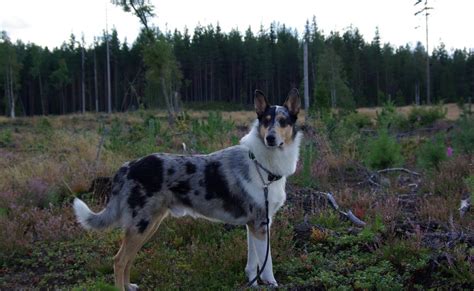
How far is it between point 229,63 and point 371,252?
71804 mm

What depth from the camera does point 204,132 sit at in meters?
11.8

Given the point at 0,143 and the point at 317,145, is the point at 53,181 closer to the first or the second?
the point at 317,145

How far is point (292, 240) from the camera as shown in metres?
5.79

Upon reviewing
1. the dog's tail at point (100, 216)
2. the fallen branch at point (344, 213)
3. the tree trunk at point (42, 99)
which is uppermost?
the tree trunk at point (42, 99)

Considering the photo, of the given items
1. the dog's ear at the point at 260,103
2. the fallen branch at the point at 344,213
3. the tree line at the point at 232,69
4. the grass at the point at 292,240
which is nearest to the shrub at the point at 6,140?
the grass at the point at 292,240

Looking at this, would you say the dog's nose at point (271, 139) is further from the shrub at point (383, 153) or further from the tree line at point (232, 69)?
the tree line at point (232, 69)

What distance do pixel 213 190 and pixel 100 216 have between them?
3.94ft

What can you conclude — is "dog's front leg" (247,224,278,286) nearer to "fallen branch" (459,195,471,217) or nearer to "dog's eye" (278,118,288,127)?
"dog's eye" (278,118,288,127)

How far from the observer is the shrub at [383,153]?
8680 mm

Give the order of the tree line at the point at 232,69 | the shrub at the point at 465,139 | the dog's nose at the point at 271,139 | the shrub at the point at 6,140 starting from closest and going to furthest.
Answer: the dog's nose at the point at 271,139 → the shrub at the point at 465,139 → the shrub at the point at 6,140 → the tree line at the point at 232,69

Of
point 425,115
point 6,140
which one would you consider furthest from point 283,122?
point 6,140

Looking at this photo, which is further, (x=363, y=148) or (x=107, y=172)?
(x=363, y=148)

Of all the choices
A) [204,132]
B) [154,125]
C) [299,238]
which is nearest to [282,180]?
[299,238]

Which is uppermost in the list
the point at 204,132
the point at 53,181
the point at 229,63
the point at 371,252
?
the point at 229,63
